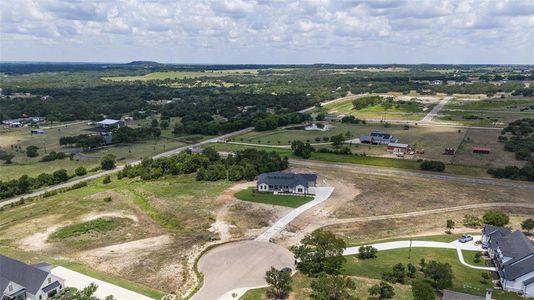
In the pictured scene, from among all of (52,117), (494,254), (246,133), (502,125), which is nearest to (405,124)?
(502,125)

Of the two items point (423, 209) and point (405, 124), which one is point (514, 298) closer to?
point (423, 209)

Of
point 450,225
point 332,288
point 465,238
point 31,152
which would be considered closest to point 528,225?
point 465,238

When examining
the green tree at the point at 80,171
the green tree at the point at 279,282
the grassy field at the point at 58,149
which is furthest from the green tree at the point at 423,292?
the grassy field at the point at 58,149

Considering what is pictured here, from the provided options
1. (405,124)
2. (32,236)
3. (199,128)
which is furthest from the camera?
(405,124)

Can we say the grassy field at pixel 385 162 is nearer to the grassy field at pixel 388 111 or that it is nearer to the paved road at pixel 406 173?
the paved road at pixel 406 173

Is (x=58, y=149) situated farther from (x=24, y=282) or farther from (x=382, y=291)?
(x=382, y=291)

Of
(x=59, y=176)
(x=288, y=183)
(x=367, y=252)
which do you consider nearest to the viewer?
(x=367, y=252)
